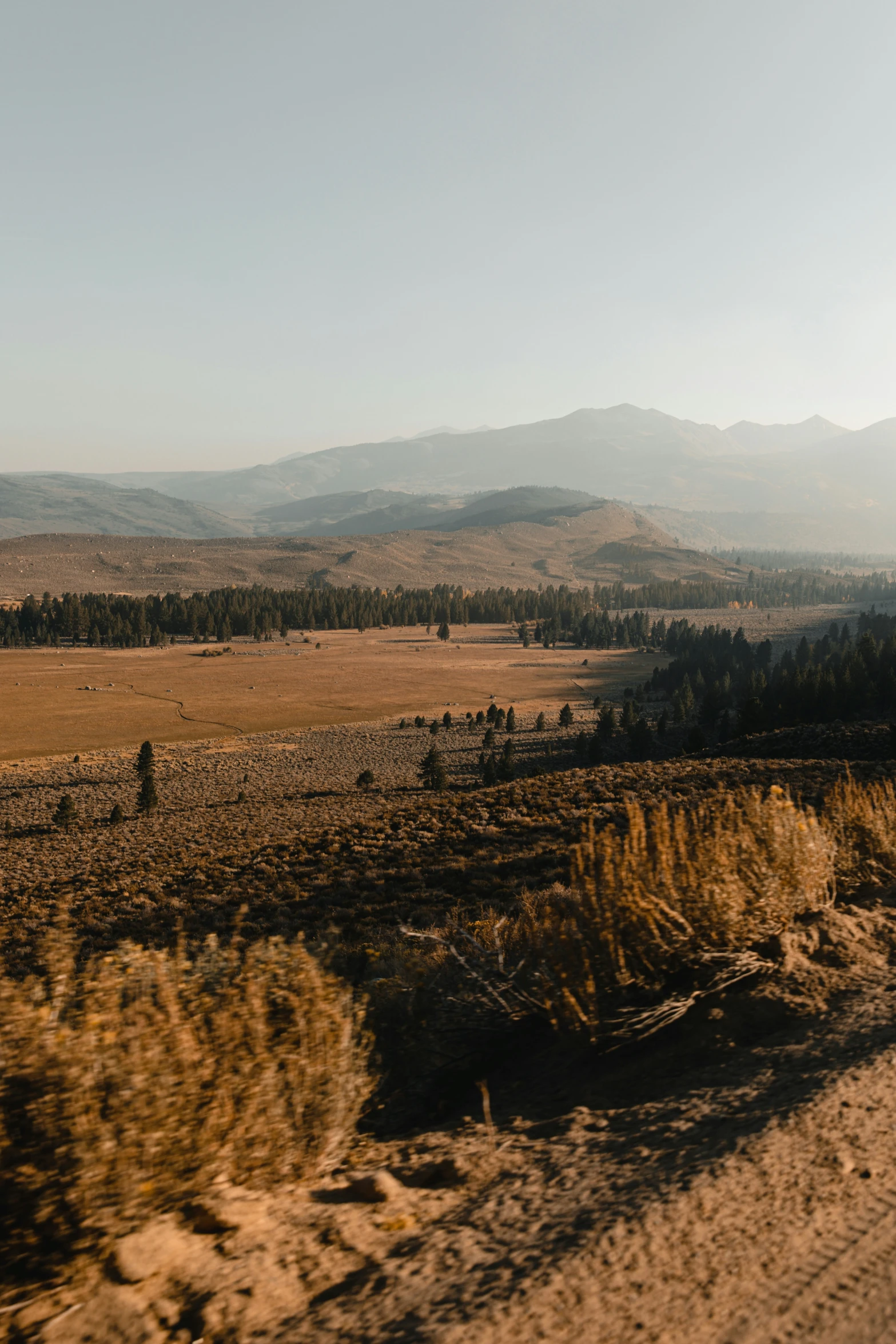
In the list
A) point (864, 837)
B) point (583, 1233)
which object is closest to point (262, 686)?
point (864, 837)

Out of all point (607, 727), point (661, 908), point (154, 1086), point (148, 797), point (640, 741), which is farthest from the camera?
point (607, 727)

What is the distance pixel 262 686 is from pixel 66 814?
7452 centimetres

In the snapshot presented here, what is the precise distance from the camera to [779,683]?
289 ft

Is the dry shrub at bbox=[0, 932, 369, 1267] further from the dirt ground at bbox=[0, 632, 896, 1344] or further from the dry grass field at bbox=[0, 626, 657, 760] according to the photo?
the dry grass field at bbox=[0, 626, 657, 760]

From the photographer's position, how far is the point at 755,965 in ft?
24.2

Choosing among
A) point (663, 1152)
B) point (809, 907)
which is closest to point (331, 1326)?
point (663, 1152)

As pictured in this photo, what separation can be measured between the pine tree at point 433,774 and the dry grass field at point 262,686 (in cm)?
3567

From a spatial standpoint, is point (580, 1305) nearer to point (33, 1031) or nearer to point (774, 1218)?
point (774, 1218)

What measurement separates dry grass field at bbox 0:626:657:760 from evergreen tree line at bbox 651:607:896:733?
14.8 m

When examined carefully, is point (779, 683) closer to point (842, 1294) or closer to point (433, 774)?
point (433, 774)

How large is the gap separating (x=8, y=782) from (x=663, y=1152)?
232 feet

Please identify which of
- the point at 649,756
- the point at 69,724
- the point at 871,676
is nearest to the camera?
the point at 649,756

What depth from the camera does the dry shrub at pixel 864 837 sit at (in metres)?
9.98

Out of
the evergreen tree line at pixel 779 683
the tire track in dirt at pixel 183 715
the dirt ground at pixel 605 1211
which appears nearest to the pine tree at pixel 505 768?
the evergreen tree line at pixel 779 683
